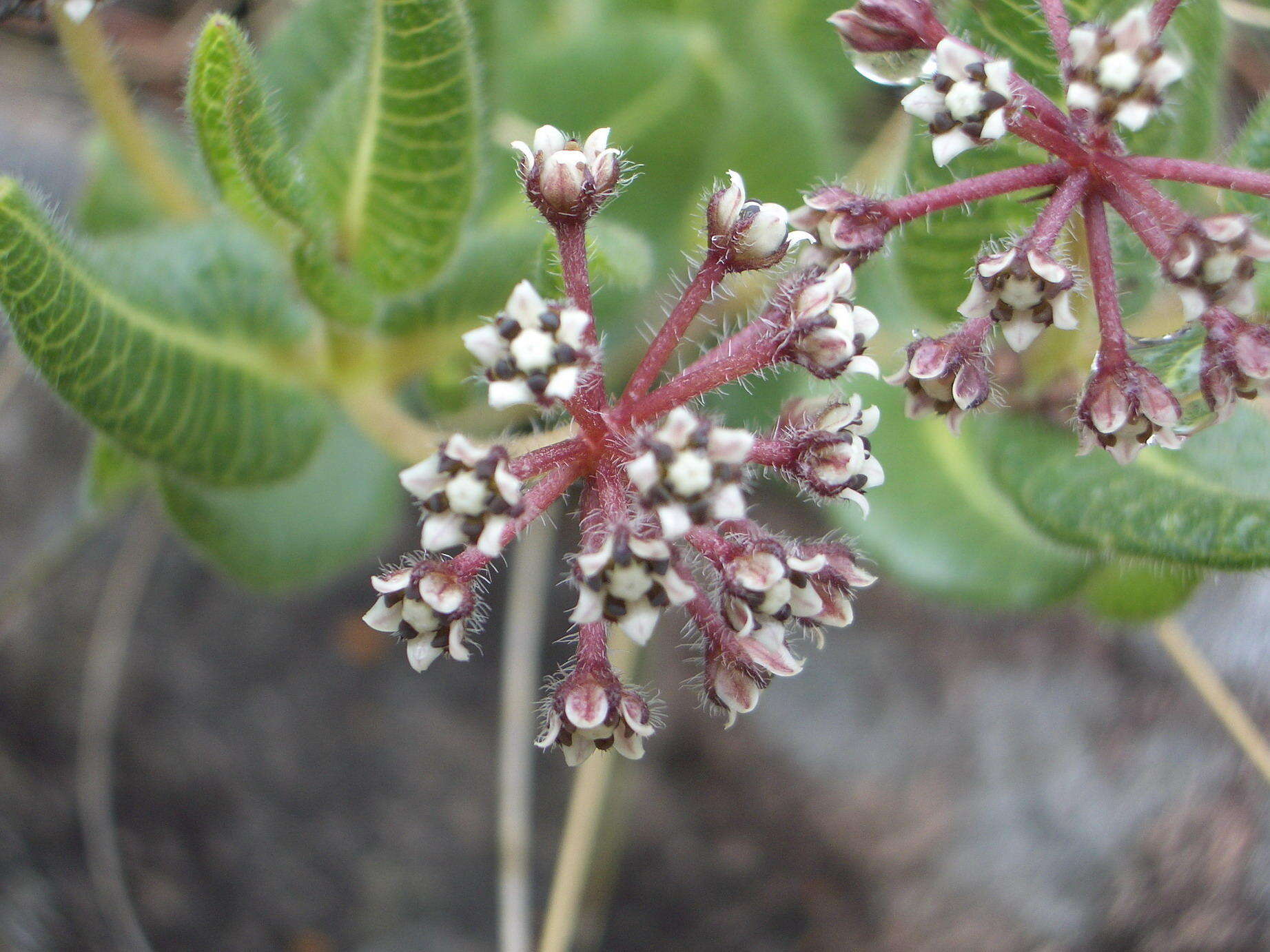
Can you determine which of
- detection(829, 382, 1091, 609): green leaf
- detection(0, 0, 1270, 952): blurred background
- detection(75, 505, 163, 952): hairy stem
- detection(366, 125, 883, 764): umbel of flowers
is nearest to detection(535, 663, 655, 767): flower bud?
detection(366, 125, 883, 764): umbel of flowers

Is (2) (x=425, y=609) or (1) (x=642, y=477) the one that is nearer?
(1) (x=642, y=477)

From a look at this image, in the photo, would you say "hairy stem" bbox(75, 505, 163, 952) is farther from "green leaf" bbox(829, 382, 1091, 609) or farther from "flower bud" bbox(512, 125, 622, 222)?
"flower bud" bbox(512, 125, 622, 222)

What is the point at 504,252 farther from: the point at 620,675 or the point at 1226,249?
the point at 1226,249

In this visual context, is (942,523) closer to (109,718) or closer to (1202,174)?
(1202,174)

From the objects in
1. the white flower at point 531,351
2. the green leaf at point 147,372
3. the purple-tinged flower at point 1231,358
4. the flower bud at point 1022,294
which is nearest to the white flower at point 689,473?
the white flower at point 531,351

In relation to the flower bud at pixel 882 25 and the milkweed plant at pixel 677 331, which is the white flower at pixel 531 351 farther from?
the flower bud at pixel 882 25

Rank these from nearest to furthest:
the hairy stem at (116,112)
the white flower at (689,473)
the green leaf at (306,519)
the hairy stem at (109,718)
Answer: the white flower at (689,473)
the hairy stem at (116,112)
the green leaf at (306,519)
the hairy stem at (109,718)

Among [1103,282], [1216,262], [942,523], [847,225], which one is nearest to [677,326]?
[847,225]
